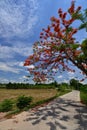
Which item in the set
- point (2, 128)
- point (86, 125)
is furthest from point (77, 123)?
point (2, 128)

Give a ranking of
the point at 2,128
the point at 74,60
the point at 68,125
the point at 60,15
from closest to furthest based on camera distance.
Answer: the point at 2,128 → the point at 68,125 → the point at 60,15 → the point at 74,60

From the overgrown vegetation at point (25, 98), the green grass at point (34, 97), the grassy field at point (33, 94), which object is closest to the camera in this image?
the green grass at point (34, 97)

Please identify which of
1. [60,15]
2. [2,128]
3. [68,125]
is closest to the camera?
[2,128]

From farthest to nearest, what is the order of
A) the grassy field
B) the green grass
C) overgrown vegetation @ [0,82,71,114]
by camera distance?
1. the grassy field
2. overgrown vegetation @ [0,82,71,114]
3. the green grass

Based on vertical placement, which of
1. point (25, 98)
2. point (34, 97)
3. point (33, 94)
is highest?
point (33, 94)

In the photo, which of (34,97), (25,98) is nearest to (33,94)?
(34,97)

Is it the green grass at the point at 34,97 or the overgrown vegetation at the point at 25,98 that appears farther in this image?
the overgrown vegetation at the point at 25,98

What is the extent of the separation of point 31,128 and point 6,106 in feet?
29.8

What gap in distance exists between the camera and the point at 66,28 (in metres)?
17.8

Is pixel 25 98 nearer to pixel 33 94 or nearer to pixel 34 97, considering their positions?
pixel 34 97

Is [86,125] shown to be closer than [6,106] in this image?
Yes

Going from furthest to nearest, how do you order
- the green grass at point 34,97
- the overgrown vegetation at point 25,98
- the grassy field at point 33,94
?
the grassy field at point 33,94 → the overgrown vegetation at point 25,98 → the green grass at point 34,97

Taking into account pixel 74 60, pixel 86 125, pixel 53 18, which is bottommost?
pixel 86 125

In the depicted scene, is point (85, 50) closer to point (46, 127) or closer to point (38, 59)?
point (38, 59)
